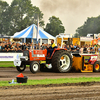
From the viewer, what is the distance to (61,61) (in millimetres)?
10797

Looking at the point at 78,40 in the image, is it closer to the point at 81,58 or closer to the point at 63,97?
the point at 81,58

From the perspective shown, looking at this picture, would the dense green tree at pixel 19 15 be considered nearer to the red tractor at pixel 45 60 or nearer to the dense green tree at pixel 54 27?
the dense green tree at pixel 54 27

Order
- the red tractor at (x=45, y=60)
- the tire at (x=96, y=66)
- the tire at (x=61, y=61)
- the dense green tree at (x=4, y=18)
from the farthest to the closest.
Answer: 1. the dense green tree at (x=4, y=18)
2. the tire at (x=96, y=66)
3. the tire at (x=61, y=61)
4. the red tractor at (x=45, y=60)

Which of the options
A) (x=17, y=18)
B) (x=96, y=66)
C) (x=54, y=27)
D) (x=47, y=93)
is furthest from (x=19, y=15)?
(x=47, y=93)

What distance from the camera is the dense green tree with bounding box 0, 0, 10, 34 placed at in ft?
213

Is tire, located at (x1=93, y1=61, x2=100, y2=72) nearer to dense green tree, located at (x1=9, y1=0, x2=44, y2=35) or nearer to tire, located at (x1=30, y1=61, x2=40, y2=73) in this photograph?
tire, located at (x1=30, y1=61, x2=40, y2=73)

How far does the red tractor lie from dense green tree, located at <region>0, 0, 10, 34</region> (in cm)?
5555

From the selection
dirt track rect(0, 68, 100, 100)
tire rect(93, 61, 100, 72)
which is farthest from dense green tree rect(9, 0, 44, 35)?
dirt track rect(0, 68, 100, 100)

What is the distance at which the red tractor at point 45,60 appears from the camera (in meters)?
10.3

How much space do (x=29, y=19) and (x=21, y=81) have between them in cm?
6138

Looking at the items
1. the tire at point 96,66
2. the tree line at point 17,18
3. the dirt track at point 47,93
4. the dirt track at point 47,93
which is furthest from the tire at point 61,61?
the tree line at point 17,18

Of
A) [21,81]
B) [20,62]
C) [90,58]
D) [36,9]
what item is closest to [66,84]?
[21,81]

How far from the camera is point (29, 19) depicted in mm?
67125

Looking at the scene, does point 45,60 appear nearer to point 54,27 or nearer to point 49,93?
point 49,93
